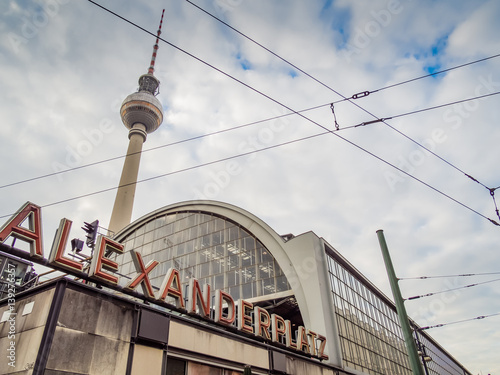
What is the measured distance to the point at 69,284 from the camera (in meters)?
10.9

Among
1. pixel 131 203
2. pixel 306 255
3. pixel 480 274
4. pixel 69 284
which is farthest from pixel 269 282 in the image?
pixel 131 203

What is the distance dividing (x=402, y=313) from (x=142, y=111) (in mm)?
72308

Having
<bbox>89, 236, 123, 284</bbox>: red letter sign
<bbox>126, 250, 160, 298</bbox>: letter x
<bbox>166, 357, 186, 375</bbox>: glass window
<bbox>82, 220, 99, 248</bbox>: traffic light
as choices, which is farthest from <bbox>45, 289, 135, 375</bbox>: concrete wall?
<bbox>82, 220, 99, 248</bbox>: traffic light

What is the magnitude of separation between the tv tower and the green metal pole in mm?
52191

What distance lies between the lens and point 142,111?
246ft

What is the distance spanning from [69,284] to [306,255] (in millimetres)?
19253

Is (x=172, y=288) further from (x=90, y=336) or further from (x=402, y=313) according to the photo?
(x=402, y=313)

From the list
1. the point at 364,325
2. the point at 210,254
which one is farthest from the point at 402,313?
the point at 210,254

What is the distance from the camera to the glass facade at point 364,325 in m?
26.8

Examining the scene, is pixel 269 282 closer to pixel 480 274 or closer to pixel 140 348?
pixel 480 274

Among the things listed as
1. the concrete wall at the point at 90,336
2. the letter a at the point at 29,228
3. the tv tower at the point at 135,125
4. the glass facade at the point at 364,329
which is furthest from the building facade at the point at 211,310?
the tv tower at the point at 135,125

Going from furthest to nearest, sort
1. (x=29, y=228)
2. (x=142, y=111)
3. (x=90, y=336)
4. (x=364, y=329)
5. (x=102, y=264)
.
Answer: (x=142, y=111) < (x=364, y=329) < (x=102, y=264) < (x=29, y=228) < (x=90, y=336)

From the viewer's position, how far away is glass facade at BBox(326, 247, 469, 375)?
88.0ft

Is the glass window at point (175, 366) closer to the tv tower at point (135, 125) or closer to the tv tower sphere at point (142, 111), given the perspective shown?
the tv tower at point (135, 125)
